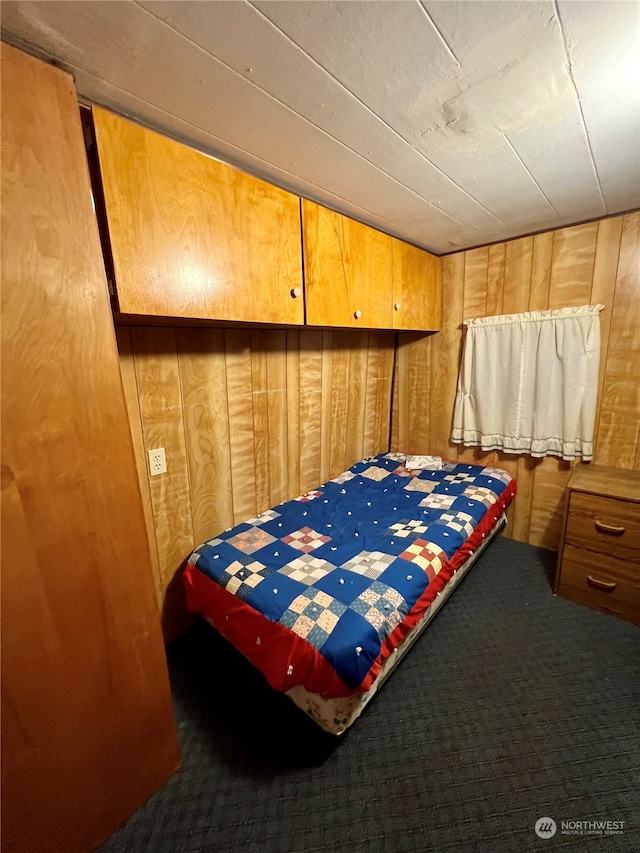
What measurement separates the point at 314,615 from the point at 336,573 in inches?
9.1

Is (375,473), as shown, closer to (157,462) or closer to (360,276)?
(360,276)

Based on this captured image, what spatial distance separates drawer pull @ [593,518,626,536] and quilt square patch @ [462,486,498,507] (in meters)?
0.49

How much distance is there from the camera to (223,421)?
1.76 meters

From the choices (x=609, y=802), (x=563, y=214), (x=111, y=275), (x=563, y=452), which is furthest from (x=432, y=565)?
(x=563, y=214)

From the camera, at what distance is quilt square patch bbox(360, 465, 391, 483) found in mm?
2438

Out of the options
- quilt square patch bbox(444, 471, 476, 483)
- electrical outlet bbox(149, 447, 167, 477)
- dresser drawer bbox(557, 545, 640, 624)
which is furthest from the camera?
quilt square patch bbox(444, 471, 476, 483)

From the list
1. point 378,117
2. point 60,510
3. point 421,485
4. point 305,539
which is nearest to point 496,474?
point 421,485

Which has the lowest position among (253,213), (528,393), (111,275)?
(528,393)

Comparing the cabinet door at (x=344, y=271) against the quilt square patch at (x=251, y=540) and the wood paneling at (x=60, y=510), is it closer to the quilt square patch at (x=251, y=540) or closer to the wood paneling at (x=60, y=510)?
the wood paneling at (x=60, y=510)

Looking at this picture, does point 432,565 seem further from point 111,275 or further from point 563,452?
point 111,275

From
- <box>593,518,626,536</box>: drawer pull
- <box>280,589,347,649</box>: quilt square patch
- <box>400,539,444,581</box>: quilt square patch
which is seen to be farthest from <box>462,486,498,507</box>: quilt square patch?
<box>280,589,347,649</box>: quilt square patch

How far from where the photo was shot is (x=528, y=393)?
232 centimetres

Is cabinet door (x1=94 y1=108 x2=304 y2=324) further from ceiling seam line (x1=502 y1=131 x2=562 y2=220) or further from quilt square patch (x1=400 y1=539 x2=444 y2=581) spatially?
quilt square patch (x1=400 y1=539 x2=444 y2=581)

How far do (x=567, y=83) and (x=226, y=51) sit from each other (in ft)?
3.08
